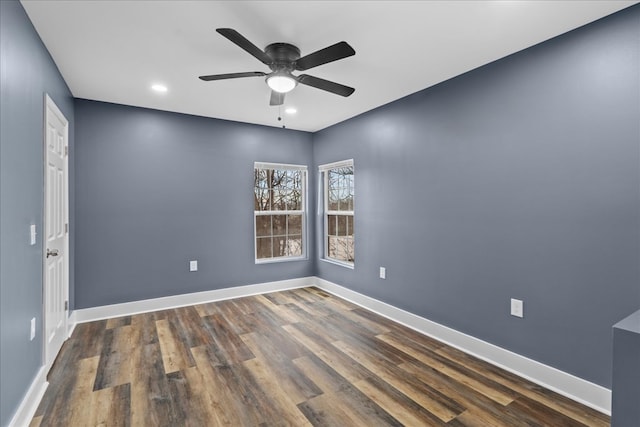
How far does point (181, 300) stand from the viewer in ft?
13.9

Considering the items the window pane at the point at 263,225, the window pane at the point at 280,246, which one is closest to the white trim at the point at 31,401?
the window pane at the point at 263,225

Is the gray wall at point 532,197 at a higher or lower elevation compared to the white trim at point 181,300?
higher

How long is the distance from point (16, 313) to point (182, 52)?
2.11m

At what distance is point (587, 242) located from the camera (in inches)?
86.0

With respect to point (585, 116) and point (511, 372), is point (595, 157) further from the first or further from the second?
point (511, 372)

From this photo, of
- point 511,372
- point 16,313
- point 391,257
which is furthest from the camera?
point 391,257

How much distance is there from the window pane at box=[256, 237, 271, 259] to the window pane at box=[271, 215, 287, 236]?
0.18m

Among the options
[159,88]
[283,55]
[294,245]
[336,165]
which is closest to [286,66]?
[283,55]

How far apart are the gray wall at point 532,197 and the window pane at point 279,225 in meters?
2.01

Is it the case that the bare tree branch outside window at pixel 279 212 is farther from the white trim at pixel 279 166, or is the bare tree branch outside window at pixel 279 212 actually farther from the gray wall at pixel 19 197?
the gray wall at pixel 19 197

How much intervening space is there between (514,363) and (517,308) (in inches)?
17.3

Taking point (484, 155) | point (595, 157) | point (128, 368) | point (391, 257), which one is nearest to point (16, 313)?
point (128, 368)

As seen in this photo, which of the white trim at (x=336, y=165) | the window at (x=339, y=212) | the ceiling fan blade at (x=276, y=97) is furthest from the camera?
the window at (x=339, y=212)

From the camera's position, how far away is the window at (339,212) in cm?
462
